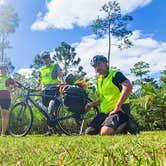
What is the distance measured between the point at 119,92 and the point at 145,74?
133 feet

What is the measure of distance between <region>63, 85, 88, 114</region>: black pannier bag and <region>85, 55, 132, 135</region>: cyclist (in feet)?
2.70

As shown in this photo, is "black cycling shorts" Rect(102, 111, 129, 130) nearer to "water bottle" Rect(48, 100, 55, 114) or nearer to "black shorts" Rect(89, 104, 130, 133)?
"black shorts" Rect(89, 104, 130, 133)

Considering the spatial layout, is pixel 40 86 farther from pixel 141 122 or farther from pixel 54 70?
pixel 141 122

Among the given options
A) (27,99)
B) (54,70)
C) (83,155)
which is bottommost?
(83,155)

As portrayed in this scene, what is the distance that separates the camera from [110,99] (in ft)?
26.4

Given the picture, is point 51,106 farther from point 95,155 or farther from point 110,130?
point 95,155

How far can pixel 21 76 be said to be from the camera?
5316cm

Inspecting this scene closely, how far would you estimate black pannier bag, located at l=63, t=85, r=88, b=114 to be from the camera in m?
9.18

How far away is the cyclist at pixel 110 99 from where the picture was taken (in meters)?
7.53

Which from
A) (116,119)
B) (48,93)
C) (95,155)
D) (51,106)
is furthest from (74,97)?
(95,155)

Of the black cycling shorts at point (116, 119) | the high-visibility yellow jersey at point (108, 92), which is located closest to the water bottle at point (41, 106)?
the high-visibility yellow jersey at point (108, 92)

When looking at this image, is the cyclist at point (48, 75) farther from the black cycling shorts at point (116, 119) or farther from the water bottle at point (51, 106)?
the black cycling shorts at point (116, 119)

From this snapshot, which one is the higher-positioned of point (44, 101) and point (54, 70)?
point (54, 70)

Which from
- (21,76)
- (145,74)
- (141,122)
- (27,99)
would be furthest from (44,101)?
(21,76)
